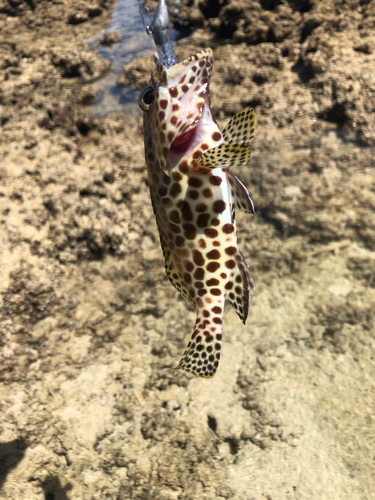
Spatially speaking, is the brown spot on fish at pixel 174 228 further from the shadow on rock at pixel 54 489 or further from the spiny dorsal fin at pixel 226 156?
the shadow on rock at pixel 54 489

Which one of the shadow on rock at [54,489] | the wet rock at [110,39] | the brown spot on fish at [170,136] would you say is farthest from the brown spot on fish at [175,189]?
the wet rock at [110,39]

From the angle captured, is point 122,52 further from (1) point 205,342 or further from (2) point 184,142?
(1) point 205,342

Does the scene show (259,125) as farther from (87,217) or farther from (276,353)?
(276,353)

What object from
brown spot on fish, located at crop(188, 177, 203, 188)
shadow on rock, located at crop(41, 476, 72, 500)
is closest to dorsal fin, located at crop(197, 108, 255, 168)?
brown spot on fish, located at crop(188, 177, 203, 188)

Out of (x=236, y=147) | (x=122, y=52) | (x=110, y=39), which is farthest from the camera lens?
(x=110, y=39)

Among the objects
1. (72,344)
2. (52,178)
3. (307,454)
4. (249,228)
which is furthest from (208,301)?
(52,178)

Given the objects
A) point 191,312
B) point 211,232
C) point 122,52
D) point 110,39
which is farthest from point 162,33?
point 110,39
